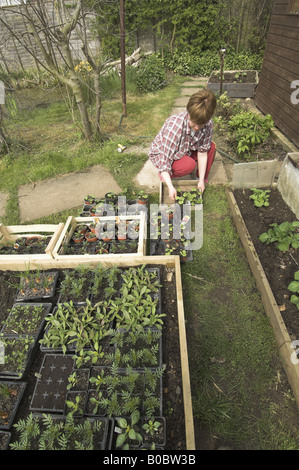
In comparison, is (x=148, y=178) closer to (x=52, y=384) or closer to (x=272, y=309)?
(x=272, y=309)

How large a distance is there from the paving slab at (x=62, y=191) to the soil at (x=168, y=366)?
130cm

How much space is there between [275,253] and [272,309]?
0.64 m

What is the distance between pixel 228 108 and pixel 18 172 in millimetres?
3779

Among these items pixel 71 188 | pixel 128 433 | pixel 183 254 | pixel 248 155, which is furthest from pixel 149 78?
pixel 128 433

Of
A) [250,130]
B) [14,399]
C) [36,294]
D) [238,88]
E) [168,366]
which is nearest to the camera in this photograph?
[14,399]

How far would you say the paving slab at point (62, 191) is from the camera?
11.0ft

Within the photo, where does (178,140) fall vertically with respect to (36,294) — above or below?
above

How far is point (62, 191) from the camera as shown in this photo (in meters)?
3.61

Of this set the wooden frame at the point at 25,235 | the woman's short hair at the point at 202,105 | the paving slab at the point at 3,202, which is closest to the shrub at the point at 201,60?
the woman's short hair at the point at 202,105

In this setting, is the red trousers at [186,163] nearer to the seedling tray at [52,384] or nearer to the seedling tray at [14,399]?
the seedling tray at [52,384]

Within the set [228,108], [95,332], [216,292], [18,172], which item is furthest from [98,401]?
[228,108]

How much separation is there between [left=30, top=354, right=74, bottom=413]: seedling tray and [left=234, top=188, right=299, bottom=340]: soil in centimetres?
162

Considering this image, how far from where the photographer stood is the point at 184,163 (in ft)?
9.39

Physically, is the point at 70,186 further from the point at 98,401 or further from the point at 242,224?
the point at 98,401
